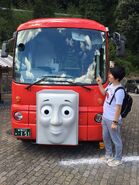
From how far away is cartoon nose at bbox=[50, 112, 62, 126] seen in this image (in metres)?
8.88

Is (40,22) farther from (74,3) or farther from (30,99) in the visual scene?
(74,3)

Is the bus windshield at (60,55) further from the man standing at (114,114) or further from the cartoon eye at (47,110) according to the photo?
the man standing at (114,114)

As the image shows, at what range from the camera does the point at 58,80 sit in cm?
948

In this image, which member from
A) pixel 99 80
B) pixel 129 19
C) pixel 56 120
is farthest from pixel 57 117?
pixel 129 19

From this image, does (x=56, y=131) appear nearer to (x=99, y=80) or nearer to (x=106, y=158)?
(x=106, y=158)

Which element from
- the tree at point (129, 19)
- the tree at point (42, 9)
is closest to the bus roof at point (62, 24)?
the tree at point (129, 19)

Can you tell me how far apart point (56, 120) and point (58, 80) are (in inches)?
38.6

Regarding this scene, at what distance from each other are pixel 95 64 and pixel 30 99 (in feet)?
5.00

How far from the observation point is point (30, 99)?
9523 mm

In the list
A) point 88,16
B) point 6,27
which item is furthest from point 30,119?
point 88,16

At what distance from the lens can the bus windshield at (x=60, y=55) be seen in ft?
31.4

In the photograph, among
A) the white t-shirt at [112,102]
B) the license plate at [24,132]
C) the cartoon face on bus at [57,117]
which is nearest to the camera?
the white t-shirt at [112,102]

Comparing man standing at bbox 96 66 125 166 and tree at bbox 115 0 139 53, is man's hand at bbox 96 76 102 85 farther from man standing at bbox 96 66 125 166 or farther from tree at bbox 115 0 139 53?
tree at bbox 115 0 139 53

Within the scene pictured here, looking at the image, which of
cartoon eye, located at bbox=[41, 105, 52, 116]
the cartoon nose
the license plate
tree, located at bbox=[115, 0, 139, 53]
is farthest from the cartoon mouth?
tree, located at bbox=[115, 0, 139, 53]
